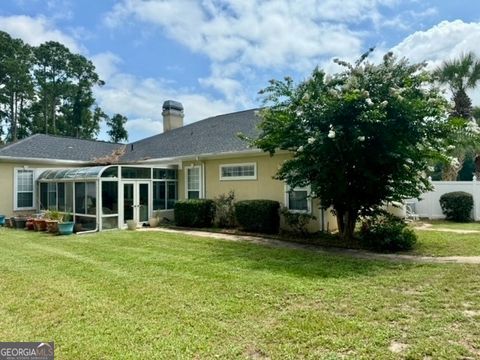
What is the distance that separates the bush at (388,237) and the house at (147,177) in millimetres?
2686

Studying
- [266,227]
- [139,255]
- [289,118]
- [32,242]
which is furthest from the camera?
[266,227]

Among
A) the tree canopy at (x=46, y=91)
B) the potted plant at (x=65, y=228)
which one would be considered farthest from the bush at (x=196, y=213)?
the tree canopy at (x=46, y=91)

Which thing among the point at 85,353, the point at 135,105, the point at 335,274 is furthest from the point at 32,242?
the point at 135,105

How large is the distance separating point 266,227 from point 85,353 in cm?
886

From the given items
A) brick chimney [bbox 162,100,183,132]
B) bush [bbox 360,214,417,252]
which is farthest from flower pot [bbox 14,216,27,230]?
bush [bbox 360,214,417,252]

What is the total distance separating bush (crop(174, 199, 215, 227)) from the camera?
14227 millimetres

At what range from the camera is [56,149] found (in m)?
19.2

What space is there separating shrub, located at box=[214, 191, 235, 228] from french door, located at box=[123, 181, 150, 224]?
3351mm

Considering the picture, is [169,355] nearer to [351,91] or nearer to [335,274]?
[335,274]

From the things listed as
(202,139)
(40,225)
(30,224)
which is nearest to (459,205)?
(202,139)

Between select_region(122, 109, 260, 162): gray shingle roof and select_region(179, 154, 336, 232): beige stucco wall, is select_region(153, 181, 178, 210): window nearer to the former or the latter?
select_region(122, 109, 260, 162): gray shingle roof

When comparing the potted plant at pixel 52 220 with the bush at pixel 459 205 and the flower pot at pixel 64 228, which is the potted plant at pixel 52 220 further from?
the bush at pixel 459 205

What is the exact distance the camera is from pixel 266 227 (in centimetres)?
1226

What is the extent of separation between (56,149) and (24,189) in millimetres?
3171
